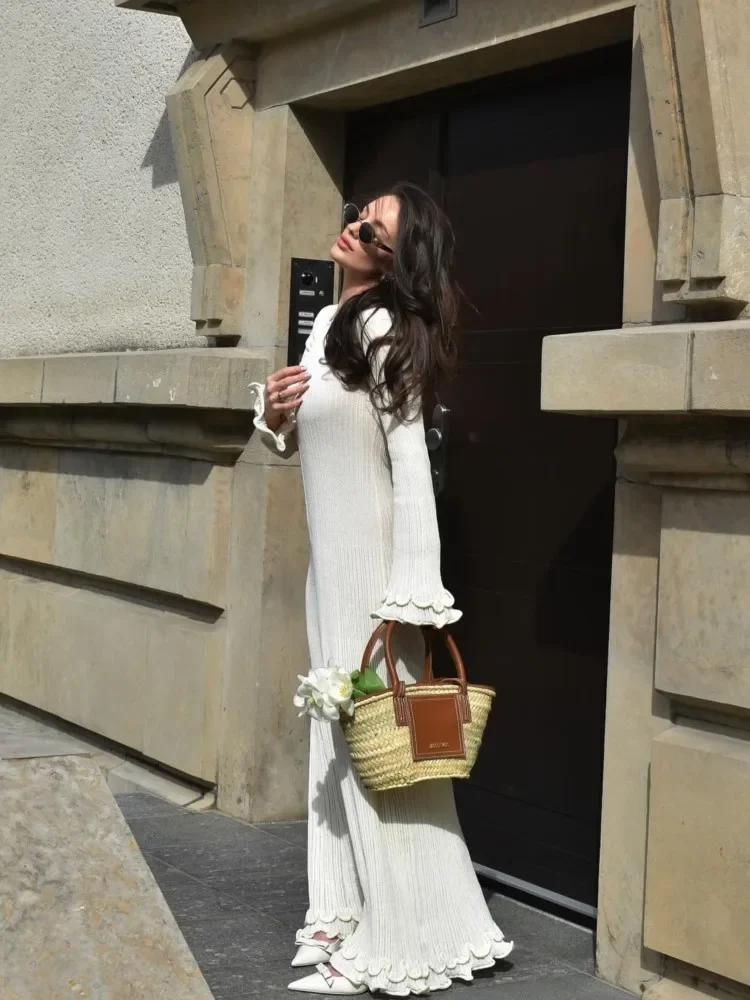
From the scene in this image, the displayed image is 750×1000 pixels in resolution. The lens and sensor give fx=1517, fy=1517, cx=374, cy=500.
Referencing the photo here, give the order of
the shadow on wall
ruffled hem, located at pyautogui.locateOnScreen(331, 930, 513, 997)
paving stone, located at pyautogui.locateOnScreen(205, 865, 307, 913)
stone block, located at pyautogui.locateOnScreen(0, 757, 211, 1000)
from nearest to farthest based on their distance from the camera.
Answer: stone block, located at pyautogui.locateOnScreen(0, 757, 211, 1000) < ruffled hem, located at pyautogui.locateOnScreen(331, 930, 513, 997) < paving stone, located at pyautogui.locateOnScreen(205, 865, 307, 913) < the shadow on wall

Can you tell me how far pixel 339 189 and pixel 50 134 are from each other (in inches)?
89.9

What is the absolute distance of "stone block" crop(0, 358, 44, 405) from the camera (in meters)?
6.57

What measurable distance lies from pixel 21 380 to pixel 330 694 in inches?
146

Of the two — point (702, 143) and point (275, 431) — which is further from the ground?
point (702, 143)

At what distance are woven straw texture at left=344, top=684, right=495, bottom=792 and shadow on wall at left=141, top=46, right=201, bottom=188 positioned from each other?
3233mm

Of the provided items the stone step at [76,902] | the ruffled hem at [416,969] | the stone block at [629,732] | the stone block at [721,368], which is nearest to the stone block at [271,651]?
the ruffled hem at [416,969]

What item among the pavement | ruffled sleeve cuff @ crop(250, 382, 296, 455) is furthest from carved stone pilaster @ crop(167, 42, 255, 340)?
the pavement

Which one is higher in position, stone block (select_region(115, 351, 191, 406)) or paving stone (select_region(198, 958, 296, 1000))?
stone block (select_region(115, 351, 191, 406))

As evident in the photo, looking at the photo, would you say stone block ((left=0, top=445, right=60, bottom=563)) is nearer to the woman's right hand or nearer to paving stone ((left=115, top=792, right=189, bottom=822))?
paving stone ((left=115, top=792, right=189, bottom=822))

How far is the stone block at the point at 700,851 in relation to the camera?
11.1 feet

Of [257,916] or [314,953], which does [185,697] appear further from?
[314,953]

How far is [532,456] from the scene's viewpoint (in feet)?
14.8

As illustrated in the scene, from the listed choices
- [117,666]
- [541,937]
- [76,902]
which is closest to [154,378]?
[117,666]

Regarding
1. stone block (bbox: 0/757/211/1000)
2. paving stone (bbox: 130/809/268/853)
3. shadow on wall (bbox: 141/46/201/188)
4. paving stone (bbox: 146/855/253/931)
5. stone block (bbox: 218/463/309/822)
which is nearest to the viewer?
stone block (bbox: 0/757/211/1000)
